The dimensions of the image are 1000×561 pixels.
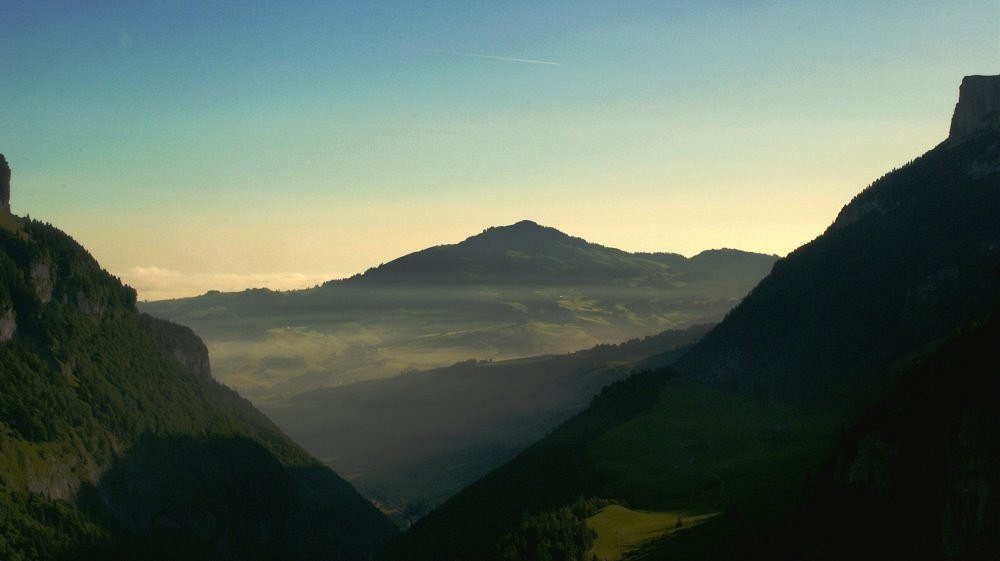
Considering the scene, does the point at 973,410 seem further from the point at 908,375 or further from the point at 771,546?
the point at 771,546

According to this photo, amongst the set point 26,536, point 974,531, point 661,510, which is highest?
point 974,531

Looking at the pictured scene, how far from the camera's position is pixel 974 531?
6362cm

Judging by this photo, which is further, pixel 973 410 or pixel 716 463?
pixel 716 463

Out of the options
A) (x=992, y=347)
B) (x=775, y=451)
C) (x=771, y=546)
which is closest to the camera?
(x=992, y=347)

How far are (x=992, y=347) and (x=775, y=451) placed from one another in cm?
9614

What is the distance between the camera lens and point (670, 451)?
625 feet

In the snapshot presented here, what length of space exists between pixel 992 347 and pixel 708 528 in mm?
61932

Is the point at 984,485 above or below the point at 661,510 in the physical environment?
above

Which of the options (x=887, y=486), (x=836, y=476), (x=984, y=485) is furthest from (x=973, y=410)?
→ (x=836, y=476)

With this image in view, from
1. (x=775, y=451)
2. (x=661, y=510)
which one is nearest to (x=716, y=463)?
(x=775, y=451)

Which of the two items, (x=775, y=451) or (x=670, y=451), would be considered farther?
(x=670, y=451)

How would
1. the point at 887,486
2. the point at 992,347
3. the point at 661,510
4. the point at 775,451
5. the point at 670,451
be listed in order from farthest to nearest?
the point at 670,451 < the point at 775,451 < the point at 661,510 < the point at 887,486 < the point at 992,347

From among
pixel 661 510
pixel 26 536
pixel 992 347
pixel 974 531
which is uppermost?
pixel 992 347

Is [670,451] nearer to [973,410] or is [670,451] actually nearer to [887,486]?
[887,486]
